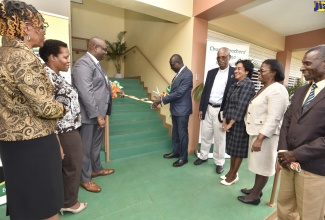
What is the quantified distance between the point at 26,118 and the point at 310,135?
1.69m

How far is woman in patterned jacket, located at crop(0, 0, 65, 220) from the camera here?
0.91m

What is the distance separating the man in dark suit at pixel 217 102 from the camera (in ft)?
8.75

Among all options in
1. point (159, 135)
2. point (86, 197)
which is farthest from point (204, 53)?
point (86, 197)

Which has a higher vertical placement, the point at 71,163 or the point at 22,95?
the point at 22,95

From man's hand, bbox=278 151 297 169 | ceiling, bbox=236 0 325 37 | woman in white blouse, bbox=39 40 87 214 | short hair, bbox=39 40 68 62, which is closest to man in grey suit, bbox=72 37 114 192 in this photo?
woman in white blouse, bbox=39 40 87 214

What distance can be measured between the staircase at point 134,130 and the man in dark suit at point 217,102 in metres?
1.07

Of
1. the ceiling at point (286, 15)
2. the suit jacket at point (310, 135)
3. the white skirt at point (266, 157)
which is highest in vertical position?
the ceiling at point (286, 15)

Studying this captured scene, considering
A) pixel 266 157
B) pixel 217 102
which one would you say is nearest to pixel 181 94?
pixel 217 102

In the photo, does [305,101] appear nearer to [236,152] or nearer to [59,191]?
[236,152]

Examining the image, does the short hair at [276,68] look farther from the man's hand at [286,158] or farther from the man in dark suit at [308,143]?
the man's hand at [286,158]

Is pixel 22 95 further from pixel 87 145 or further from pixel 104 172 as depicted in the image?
pixel 104 172

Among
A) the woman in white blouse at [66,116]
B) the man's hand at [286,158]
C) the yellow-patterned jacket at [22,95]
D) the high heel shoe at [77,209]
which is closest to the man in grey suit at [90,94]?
the high heel shoe at [77,209]

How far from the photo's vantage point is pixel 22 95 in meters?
0.95

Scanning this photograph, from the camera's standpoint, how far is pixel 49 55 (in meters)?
1.47
